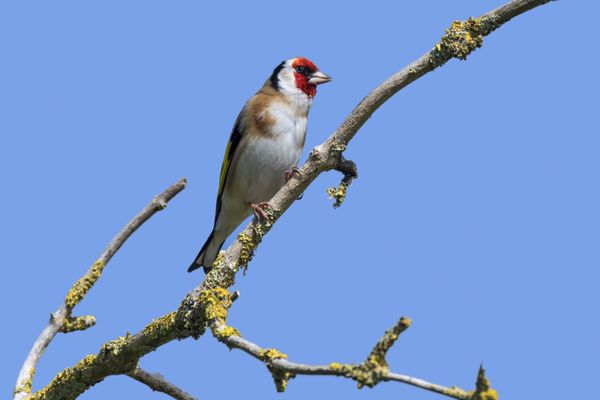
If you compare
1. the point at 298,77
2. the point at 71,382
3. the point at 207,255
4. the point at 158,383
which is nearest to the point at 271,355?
the point at 158,383

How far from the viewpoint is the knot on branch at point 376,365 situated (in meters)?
3.40

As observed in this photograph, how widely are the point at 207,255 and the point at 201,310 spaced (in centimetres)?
267

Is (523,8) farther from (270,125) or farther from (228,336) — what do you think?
(270,125)

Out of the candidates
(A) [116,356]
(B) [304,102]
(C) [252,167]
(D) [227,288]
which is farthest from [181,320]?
(B) [304,102]

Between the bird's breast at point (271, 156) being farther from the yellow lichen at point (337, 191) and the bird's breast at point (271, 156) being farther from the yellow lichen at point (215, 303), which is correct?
the yellow lichen at point (215, 303)

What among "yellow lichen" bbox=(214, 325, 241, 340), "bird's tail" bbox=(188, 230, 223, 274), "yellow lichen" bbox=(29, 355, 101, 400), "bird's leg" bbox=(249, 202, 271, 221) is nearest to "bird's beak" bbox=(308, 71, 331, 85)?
"bird's tail" bbox=(188, 230, 223, 274)

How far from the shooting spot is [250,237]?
5.11m

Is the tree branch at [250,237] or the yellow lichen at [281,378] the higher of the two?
the tree branch at [250,237]

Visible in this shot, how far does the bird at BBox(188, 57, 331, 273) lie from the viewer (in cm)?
699

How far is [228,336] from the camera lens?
164 inches

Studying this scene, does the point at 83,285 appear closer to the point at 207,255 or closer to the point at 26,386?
the point at 26,386

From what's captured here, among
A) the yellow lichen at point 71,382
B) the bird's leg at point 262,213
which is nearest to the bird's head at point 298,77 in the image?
the bird's leg at point 262,213

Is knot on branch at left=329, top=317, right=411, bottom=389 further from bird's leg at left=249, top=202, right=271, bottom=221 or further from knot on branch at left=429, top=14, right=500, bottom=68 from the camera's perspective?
knot on branch at left=429, top=14, right=500, bottom=68

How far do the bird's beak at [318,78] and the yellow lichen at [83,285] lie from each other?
2.69 m
